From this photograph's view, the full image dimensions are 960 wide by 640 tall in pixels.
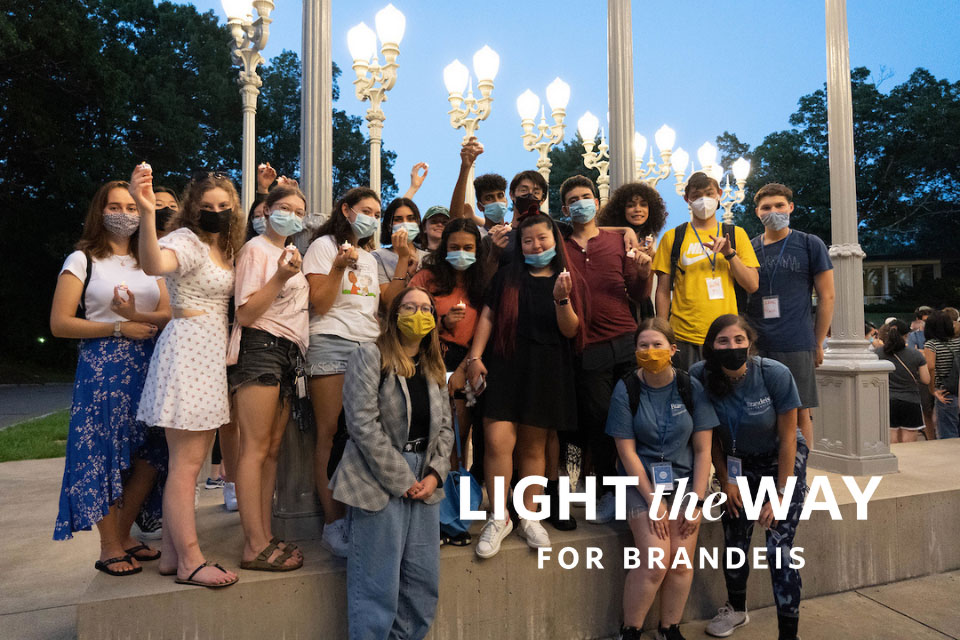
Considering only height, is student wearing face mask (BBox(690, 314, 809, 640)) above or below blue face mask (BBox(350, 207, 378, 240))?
below

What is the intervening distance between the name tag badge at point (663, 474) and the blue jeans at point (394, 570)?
1.16m

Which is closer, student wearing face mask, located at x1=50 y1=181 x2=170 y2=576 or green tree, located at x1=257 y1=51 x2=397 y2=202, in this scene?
student wearing face mask, located at x1=50 y1=181 x2=170 y2=576

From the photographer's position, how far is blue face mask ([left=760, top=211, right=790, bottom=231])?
4.46 m

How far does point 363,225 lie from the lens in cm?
363

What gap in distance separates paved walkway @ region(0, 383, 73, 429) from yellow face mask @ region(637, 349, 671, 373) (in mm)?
10433

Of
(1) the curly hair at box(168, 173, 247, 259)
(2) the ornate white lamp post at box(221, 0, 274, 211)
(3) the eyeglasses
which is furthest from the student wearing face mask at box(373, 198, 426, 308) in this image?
(2) the ornate white lamp post at box(221, 0, 274, 211)

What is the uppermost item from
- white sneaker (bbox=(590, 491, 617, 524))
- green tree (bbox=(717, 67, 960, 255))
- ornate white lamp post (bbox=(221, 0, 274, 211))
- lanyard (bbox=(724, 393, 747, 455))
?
green tree (bbox=(717, 67, 960, 255))

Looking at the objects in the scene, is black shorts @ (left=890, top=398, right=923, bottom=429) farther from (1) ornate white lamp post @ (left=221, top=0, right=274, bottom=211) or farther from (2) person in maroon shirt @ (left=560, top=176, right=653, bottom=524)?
(1) ornate white lamp post @ (left=221, top=0, right=274, bottom=211)

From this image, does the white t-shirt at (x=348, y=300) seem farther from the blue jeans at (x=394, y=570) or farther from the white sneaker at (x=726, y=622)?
the white sneaker at (x=726, y=622)

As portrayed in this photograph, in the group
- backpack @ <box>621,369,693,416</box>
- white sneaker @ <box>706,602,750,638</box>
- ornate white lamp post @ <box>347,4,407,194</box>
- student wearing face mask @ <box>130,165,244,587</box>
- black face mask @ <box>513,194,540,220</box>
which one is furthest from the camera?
ornate white lamp post @ <box>347,4,407,194</box>

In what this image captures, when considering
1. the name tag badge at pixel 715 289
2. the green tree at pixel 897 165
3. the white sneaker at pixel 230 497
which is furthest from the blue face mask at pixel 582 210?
the green tree at pixel 897 165

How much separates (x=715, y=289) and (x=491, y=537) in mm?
2031

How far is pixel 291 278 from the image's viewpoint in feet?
11.1

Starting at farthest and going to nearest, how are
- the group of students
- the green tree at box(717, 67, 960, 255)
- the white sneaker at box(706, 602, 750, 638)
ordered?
the green tree at box(717, 67, 960, 255)
the white sneaker at box(706, 602, 750, 638)
the group of students
